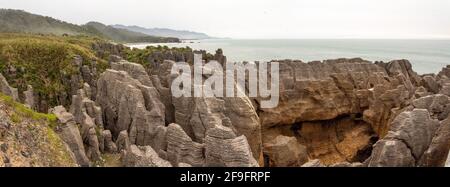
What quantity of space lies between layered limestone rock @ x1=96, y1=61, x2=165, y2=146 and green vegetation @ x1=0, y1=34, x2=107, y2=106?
20.5m

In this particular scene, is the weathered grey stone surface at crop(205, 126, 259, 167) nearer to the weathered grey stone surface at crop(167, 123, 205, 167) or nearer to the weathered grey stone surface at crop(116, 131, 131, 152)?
the weathered grey stone surface at crop(167, 123, 205, 167)

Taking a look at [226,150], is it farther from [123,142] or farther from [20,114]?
[20,114]

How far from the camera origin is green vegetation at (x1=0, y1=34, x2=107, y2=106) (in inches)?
1956

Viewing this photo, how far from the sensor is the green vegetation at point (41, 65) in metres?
49.7

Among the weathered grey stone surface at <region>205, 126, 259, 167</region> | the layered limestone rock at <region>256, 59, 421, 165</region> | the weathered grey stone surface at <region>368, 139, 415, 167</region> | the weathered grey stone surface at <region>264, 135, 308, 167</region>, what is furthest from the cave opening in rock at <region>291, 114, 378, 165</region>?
the weathered grey stone surface at <region>205, 126, 259, 167</region>

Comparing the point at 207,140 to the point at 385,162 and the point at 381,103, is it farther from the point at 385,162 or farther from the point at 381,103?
the point at 381,103

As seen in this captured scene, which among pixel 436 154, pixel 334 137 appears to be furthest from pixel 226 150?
pixel 334 137

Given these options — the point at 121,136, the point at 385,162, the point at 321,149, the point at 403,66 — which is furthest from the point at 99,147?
the point at 403,66

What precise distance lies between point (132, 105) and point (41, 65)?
38.9 metres

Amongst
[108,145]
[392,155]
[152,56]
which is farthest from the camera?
[152,56]

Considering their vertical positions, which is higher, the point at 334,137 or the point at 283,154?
the point at 283,154

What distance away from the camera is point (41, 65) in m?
57.2
